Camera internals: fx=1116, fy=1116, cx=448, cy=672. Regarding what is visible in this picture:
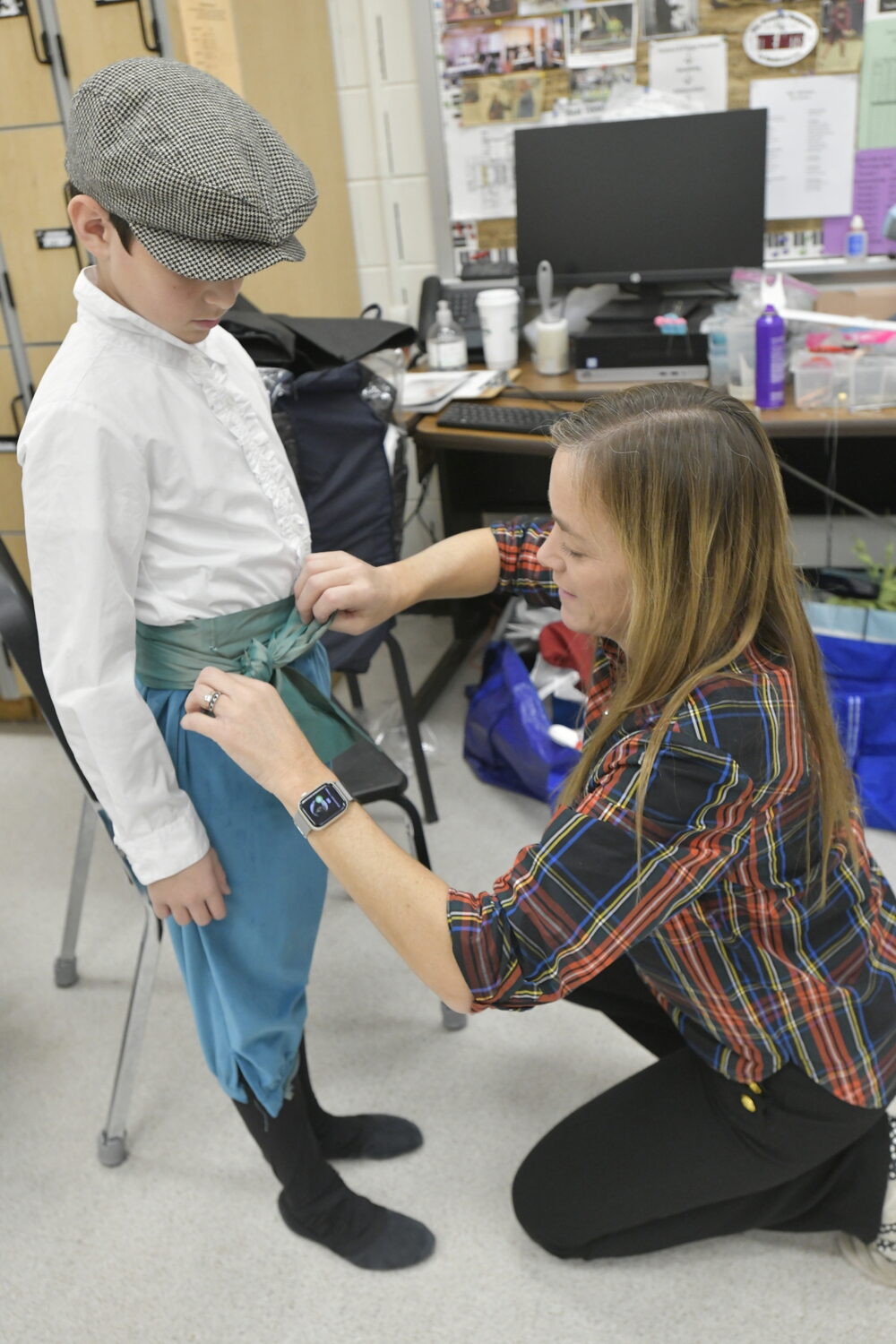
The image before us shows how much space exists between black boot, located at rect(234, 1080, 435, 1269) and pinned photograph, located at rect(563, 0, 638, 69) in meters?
2.29

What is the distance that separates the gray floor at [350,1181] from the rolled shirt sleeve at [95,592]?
27.0 inches

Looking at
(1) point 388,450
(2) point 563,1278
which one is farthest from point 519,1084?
(1) point 388,450

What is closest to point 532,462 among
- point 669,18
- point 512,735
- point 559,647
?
point 559,647

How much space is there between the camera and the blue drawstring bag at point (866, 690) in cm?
212

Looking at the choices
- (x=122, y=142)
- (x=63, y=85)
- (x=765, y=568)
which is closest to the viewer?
(x=122, y=142)

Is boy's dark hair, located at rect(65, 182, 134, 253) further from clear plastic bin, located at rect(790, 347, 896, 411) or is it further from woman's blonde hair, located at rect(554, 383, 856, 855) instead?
clear plastic bin, located at rect(790, 347, 896, 411)

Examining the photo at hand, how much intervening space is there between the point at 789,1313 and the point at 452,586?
95cm

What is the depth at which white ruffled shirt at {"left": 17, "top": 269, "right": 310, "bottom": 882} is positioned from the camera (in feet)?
3.24

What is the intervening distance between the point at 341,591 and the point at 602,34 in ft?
6.37

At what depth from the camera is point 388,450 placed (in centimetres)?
201

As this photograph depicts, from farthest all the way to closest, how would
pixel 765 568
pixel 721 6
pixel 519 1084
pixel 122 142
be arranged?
pixel 721 6 → pixel 519 1084 → pixel 765 568 → pixel 122 142

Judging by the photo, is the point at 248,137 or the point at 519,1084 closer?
the point at 248,137

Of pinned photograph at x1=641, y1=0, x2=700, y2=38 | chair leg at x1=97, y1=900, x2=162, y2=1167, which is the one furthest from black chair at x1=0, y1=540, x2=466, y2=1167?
pinned photograph at x1=641, y1=0, x2=700, y2=38

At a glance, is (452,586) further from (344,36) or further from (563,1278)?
(344,36)
